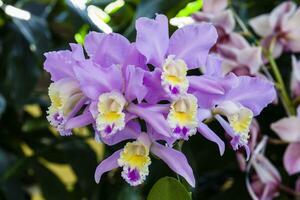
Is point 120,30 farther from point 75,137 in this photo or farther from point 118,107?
point 118,107

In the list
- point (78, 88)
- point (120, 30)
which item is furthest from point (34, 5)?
point (78, 88)

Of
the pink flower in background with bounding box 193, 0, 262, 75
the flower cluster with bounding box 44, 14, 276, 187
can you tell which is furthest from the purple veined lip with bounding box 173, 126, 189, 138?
the pink flower in background with bounding box 193, 0, 262, 75

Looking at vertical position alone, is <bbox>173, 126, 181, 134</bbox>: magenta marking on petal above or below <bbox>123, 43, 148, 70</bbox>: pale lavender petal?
below

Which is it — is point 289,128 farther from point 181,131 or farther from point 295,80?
point 181,131

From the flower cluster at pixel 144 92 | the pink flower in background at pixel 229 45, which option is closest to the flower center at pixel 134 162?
the flower cluster at pixel 144 92

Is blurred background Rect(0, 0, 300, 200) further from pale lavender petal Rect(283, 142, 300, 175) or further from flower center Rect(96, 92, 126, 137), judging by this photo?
flower center Rect(96, 92, 126, 137)

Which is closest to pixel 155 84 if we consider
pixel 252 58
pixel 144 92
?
pixel 144 92

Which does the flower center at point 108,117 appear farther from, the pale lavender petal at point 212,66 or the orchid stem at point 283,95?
the orchid stem at point 283,95
